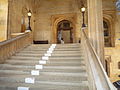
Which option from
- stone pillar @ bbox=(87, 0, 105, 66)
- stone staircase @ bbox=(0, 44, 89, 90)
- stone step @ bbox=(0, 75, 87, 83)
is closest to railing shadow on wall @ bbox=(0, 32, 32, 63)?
stone staircase @ bbox=(0, 44, 89, 90)

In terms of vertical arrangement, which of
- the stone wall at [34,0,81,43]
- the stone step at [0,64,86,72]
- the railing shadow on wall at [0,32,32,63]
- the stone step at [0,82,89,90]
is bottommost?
the stone step at [0,82,89,90]

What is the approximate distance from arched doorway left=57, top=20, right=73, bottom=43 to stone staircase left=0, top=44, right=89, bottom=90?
754 cm

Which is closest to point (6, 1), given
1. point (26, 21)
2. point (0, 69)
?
point (26, 21)

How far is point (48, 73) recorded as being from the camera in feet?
11.4

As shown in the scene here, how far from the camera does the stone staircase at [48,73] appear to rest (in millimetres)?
3010

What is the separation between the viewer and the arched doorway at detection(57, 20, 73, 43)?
11.9 m

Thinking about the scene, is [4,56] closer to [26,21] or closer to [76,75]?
[76,75]

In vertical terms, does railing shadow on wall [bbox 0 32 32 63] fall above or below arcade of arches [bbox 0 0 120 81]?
below

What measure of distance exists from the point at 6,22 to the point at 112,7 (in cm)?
756

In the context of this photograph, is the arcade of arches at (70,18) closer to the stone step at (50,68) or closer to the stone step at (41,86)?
the stone step at (50,68)

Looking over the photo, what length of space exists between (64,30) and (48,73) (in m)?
9.89

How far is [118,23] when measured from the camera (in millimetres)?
9398

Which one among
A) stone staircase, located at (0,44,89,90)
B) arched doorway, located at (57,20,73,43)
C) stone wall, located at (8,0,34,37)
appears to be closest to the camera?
stone staircase, located at (0,44,89,90)

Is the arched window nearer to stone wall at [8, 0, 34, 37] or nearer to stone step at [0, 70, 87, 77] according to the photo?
stone wall at [8, 0, 34, 37]
